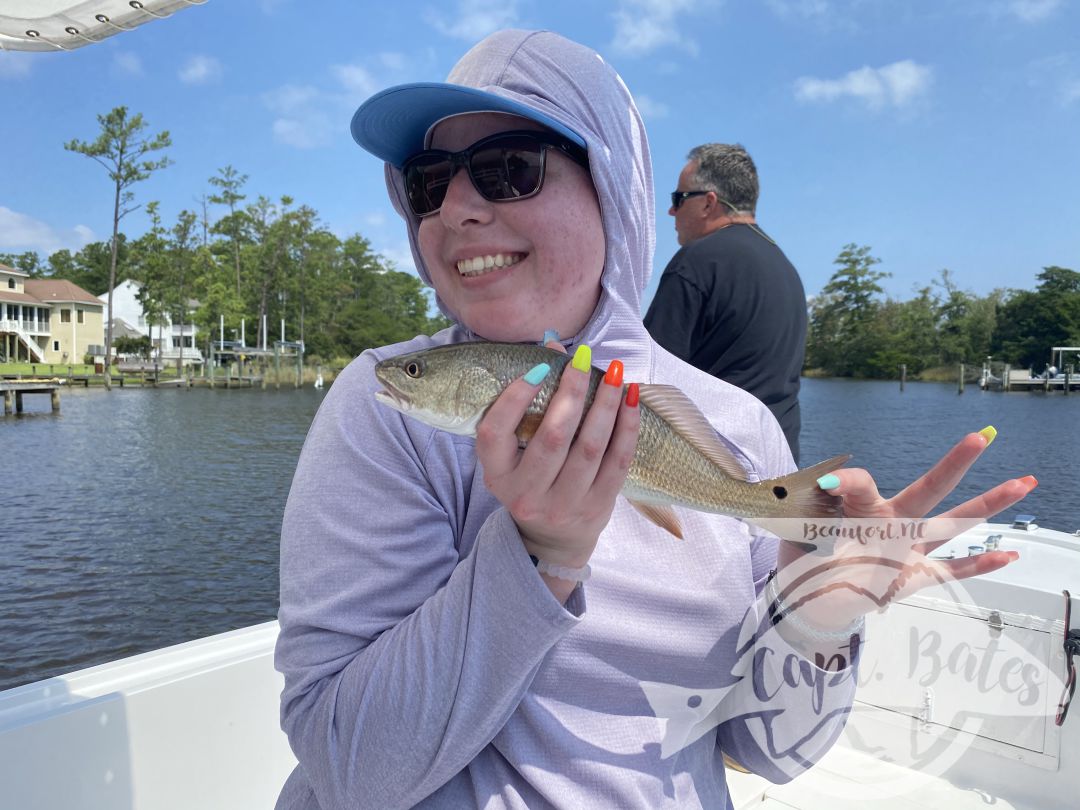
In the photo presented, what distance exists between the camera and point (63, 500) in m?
19.7

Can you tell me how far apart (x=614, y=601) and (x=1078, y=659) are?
2.97 metres

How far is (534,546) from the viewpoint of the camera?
4.02 feet

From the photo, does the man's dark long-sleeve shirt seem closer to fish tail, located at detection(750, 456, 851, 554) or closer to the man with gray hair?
the man with gray hair

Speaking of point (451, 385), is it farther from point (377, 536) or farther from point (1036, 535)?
point (1036, 535)

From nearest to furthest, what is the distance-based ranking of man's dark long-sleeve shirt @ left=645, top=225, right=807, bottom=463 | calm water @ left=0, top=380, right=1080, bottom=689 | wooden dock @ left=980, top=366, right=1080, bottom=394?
man's dark long-sleeve shirt @ left=645, top=225, right=807, bottom=463 < calm water @ left=0, top=380, right=1080, bottom=689 < wooden dock @ left=980, top=366, right=1080, bottom=394

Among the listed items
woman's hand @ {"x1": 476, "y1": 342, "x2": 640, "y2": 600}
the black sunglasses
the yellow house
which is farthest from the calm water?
the yellow house

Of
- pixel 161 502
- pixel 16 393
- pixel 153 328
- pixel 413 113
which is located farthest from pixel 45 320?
pixel 413 113

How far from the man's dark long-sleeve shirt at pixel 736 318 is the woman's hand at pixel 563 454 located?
9.00 ft

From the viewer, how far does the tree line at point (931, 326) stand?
84.4 meters

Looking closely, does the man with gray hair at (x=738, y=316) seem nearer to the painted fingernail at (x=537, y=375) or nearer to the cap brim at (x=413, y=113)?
the cap brim at (x=413, y=113)

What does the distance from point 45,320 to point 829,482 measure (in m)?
81.4

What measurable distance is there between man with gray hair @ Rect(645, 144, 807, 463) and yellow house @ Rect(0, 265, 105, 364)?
74.5 m

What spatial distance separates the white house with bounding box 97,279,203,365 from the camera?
2923 inches

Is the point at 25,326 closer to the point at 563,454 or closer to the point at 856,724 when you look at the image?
the point at 856,724
